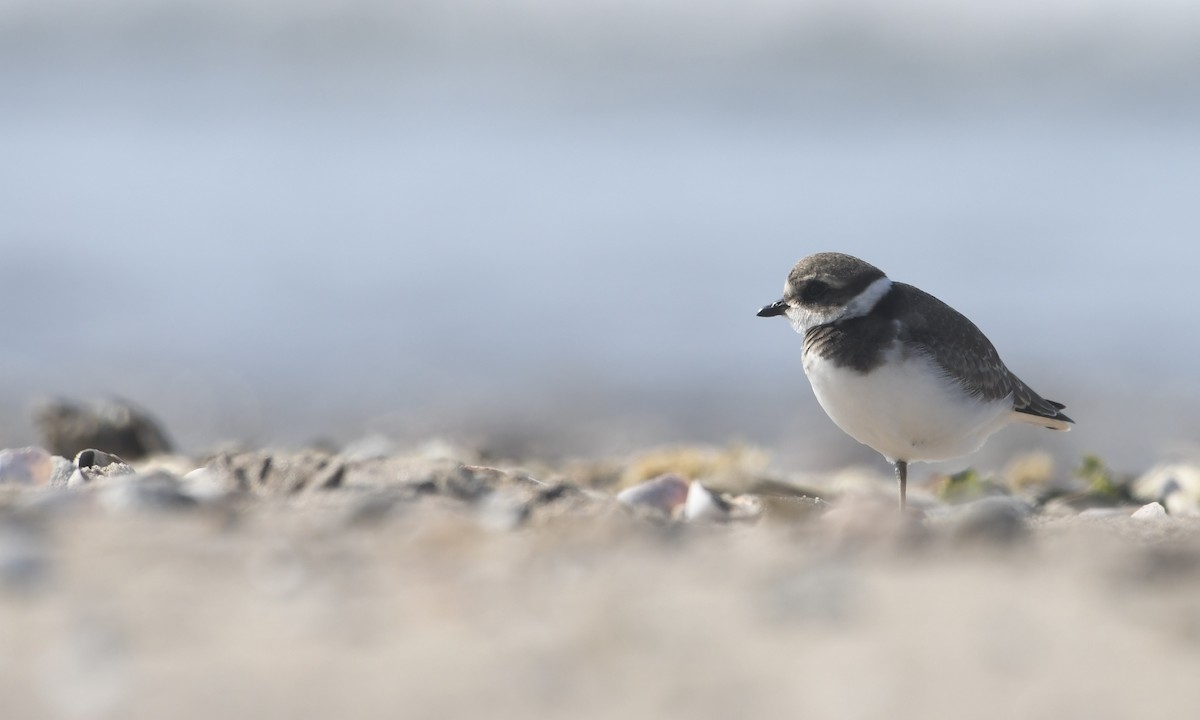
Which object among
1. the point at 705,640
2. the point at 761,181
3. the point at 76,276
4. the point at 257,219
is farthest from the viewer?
the point at 761,181

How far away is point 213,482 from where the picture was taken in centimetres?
456

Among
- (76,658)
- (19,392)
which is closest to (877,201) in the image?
(19,392)

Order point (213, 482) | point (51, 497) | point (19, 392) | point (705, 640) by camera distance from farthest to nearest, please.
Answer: point (19, 392) < point (213, 482) < point (51, 497) < point (705, 640)

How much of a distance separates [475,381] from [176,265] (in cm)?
596

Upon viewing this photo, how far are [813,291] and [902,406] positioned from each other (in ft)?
2.31

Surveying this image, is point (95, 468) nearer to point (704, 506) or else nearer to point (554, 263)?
point (704, 506)

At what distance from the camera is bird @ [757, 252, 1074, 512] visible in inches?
221

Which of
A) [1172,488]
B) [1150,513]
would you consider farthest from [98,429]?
[1172,488]

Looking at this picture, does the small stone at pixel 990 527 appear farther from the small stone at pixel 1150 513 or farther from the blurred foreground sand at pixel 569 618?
the small stone at pixel 1150 513

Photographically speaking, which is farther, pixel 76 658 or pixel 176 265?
pixel 176 265

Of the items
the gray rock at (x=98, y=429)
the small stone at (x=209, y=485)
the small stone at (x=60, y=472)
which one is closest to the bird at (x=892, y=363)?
the small stone at (x=209, y=485)

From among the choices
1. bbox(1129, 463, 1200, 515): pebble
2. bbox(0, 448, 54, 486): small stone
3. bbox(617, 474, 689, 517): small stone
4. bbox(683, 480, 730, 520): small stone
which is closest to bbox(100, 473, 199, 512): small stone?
bbox(0, 448, 54, 486): small stone

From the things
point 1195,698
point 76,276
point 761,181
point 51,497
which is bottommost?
point 1195,698

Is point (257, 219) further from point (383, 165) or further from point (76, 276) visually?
point (383, 165)
